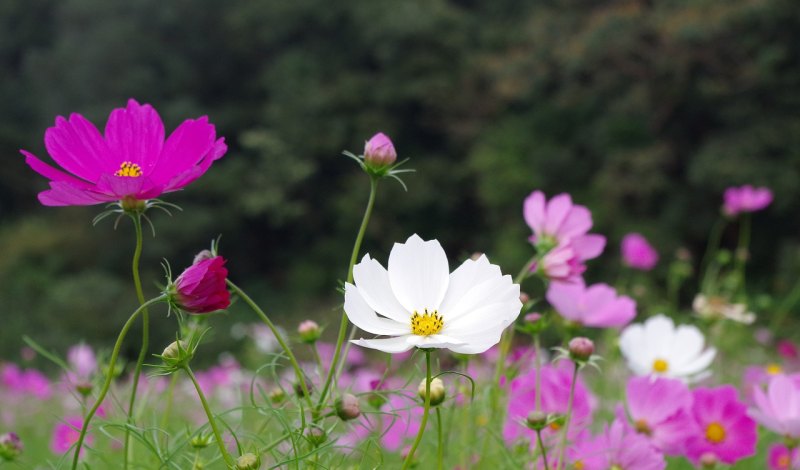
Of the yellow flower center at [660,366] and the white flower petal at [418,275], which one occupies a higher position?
the yellow flower center at [660,366]

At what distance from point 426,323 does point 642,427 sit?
0.94 feet

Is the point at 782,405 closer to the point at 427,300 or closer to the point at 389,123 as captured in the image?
the point at 427,300

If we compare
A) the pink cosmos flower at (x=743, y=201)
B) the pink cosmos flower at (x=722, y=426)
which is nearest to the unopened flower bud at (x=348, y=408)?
the pink cosmos flower at (x=722, y=426)

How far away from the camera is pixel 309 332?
1.65 ft

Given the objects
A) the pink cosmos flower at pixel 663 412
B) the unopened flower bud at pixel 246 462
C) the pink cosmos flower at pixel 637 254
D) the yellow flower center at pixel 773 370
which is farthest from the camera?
the pink cosmos flower at pixel 637 254

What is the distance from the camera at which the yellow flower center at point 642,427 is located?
1.97 ft

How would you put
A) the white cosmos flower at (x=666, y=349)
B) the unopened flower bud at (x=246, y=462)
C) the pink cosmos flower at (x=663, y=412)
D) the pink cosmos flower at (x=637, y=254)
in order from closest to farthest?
the unopened flower bud at (x=246, y=462) → the pink cosmos flower at (x=663, y=412) → the white cosmos flower at (x=666, y=349) → the pink cosmos flower at (x=637, y=254)

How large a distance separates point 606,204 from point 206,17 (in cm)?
479

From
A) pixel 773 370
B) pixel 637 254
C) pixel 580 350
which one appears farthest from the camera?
pixel 637 254

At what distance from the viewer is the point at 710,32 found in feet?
21.2

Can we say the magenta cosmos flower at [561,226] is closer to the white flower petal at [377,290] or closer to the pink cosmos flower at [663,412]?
the pink cosmos flower at [663,412]

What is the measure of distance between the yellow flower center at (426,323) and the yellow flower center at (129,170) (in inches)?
5.5

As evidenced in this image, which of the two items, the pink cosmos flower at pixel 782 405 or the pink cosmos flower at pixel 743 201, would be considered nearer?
the pink cosmos flower at pixel 782 405

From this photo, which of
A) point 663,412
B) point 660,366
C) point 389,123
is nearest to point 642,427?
point 663,412
